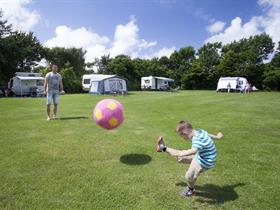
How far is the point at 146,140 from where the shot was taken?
736 cm

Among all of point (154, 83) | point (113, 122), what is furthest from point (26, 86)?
point (113, 122)

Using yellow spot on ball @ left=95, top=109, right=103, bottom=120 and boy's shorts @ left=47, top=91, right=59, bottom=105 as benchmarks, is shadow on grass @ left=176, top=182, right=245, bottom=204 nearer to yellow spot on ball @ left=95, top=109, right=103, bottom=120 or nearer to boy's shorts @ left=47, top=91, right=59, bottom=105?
yellow spot on ball @ left=95, top=109, right=103, bottom=120

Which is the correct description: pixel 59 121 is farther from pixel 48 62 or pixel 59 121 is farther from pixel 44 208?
pixel 48 62

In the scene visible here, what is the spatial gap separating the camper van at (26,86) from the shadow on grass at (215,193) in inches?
1222

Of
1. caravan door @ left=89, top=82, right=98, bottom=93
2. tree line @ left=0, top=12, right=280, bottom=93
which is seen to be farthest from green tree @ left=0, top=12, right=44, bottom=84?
caravan door @ left=89, top=82, right=98, bottom=93

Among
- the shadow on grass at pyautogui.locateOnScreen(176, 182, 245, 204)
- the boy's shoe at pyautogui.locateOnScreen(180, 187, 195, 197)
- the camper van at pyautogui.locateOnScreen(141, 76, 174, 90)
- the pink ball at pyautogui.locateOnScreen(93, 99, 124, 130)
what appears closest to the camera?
the shadow on grass at pyautogui.locateOnScreen(176, 182, 245, 204)

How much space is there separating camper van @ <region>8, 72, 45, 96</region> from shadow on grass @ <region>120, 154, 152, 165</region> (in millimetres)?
29170

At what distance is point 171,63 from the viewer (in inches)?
2813

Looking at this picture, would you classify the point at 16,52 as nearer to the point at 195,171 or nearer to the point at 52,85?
the point at 52,85

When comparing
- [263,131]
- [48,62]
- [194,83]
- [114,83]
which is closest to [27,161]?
[263,131]

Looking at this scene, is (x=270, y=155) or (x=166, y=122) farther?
(x=166, y=122)

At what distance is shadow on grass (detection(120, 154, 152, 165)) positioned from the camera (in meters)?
5.55

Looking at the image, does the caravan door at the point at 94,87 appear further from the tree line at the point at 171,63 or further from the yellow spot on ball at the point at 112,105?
the yellow spot on ball at the point at 112,105

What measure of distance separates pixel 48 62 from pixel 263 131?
170 ft
